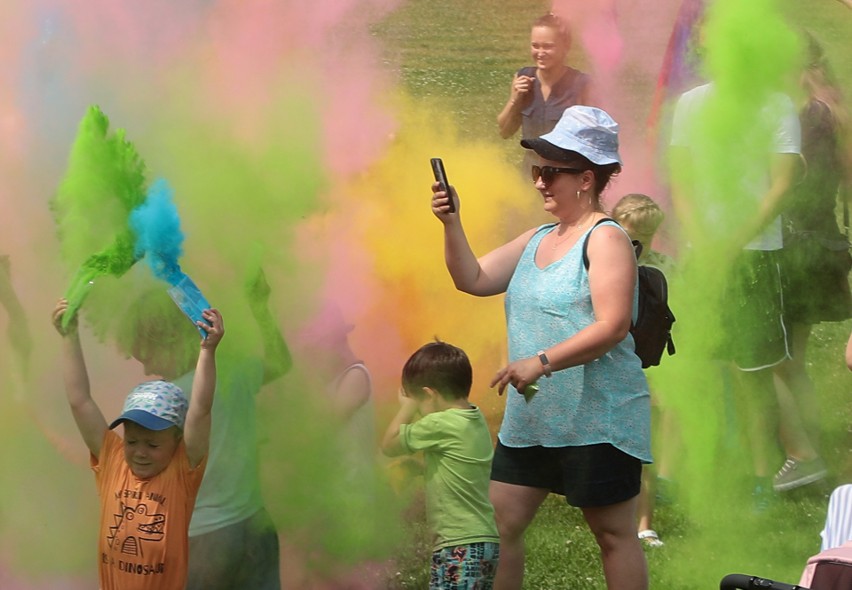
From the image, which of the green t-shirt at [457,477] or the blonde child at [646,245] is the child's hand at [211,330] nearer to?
the green t-shirt at [457,477]

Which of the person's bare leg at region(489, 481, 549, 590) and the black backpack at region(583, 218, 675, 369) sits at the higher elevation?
the black backpack at region(583, 218, 675, 369)

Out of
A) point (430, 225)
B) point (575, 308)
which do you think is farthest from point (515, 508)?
point (430, 225)

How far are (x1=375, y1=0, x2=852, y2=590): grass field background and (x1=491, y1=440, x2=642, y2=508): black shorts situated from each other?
85 cm

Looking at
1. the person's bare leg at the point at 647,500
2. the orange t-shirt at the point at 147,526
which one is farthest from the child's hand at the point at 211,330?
the person's bare leg at the point at 647,500

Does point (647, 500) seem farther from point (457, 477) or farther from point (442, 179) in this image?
point (442, 179)

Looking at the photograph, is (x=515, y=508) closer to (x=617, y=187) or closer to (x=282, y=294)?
(x=282, y=294)

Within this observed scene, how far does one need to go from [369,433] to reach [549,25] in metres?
1.44

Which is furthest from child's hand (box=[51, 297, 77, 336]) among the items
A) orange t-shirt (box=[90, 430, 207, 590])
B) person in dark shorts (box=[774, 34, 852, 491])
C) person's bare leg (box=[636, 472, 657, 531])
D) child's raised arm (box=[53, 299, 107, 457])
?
person in dark shorts (box=[774, 34, 852, 491])

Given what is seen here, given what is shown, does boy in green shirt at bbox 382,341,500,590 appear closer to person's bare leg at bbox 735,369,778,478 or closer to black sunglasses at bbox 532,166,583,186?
black sunglasses at bbox 532,166,583,186

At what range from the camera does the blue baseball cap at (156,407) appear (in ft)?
12.3

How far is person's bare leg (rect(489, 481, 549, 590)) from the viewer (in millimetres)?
3746

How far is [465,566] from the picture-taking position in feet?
12.9

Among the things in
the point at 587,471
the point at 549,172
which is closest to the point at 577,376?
the point at 587,471

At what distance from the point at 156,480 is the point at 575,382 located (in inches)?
44.7
